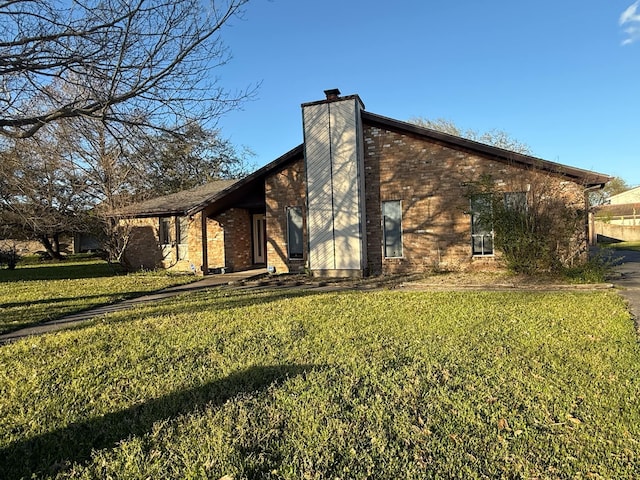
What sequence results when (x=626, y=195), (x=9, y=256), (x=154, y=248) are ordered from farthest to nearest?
(x=626, y=195) < (x=9, y=256) < (x=154, y=248)

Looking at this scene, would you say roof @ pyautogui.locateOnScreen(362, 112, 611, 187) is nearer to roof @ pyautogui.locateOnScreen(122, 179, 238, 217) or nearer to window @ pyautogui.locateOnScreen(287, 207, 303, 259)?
window @ pyautogui.locateOnScreen(287, 207, 303, 259)

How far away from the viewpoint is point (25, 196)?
9.85 meters

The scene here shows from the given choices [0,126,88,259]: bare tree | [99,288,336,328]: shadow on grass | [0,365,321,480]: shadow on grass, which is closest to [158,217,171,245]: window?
[0,126,88,259]: bare tree

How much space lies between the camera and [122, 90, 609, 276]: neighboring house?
43.3ft

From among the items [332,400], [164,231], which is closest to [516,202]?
[332,400]

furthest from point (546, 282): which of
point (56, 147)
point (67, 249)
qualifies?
point (67, 249)

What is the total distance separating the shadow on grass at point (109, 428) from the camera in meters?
3.08

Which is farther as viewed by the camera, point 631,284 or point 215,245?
point 215,245

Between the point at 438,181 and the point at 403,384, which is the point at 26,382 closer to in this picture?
the point at 403,384

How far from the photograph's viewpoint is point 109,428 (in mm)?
3570

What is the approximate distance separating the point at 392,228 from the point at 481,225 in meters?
3.18

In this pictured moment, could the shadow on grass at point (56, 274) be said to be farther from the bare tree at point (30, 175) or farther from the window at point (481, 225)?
the window at point (481, 225)

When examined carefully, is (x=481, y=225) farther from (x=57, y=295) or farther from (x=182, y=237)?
(x=182, y=237)

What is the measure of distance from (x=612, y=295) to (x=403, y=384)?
22.7 feet
